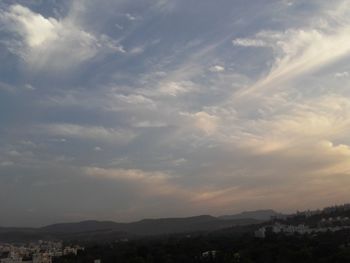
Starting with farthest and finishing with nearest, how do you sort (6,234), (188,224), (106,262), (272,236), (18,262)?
(188,224), (6,234), (18,262), (272,236), (106,262)

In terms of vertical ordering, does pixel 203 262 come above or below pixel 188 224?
below

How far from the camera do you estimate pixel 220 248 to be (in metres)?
53.8

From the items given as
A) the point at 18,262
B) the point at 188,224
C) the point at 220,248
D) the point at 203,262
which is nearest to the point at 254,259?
the point at 203,262

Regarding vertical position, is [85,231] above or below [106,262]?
above

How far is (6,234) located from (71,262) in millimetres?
81483

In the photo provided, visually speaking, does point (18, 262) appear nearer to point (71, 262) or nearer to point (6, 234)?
point (71, 262)

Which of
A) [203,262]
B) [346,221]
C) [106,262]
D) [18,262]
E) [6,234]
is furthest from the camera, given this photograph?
[6,234]

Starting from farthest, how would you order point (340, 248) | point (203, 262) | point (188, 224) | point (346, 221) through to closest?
point (188, 224)
point (346, 221)
point (203, 262)
point (340, 248)

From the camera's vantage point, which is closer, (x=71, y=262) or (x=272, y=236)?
(x=71, y=262)

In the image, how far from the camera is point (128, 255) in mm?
51688

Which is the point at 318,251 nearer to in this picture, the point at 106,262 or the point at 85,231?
the point at 106,262

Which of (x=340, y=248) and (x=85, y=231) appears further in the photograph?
(x=85, y=231)

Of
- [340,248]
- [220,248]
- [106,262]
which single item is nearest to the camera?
[340,248]

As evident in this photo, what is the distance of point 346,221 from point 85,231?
73144 millimetres
